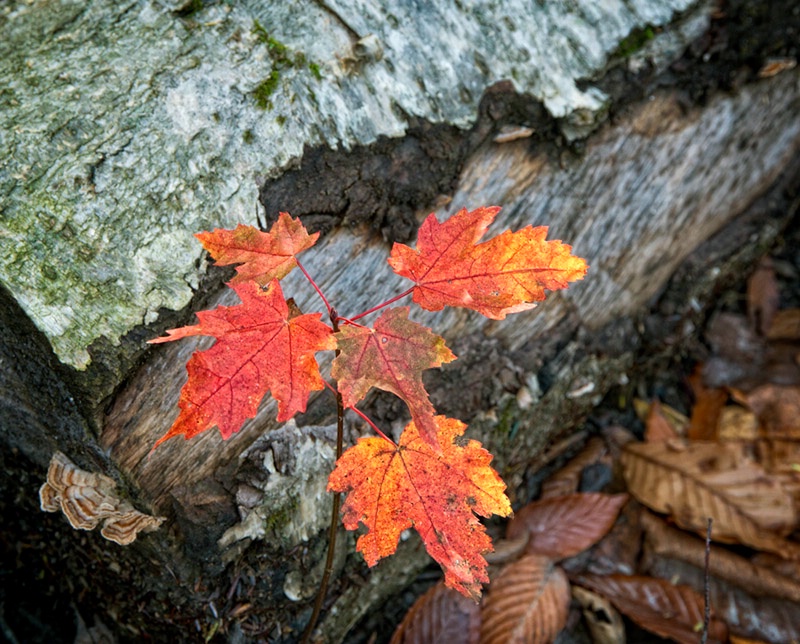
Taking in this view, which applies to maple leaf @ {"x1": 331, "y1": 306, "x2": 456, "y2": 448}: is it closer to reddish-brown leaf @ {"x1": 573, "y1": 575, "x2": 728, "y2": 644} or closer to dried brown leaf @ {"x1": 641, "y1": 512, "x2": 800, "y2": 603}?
reddish-brown leaf @ {"x1": 573, "y1": 575, "x2": 728, "y2": 644}

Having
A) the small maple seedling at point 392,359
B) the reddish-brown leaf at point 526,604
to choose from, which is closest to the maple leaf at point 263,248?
the small maple seedling at point 392,359

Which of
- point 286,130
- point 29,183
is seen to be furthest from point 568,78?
point 29,183

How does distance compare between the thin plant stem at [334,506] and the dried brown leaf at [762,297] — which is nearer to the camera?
the thin plant stem at [334,506]

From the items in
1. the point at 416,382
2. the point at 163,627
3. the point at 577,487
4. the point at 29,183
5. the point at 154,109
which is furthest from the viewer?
the point at 577,487

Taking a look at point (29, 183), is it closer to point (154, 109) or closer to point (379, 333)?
point (154, 109)

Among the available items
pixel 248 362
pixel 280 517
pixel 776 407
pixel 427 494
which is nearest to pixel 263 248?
pixel 248 362

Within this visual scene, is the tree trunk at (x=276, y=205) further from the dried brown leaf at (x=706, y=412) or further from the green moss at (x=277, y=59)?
the dried brown leaf at (x=706, y=412)

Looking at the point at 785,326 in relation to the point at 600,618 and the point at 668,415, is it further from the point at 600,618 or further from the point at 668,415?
the point at 600,618
